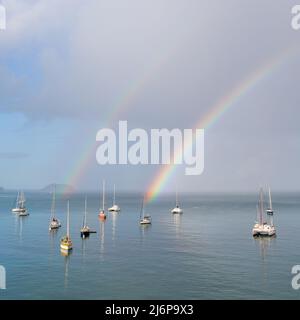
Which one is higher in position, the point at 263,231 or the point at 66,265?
the point at 263,231

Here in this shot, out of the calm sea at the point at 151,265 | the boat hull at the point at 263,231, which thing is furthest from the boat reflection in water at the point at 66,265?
the boat hull at the point at 263,231

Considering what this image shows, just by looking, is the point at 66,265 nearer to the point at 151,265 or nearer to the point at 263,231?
the point at 151,265

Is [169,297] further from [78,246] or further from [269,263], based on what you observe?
[78,246]

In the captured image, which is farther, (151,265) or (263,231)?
(263,231)

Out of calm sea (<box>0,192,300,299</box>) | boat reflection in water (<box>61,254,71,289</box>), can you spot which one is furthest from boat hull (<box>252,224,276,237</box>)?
boat reflection in water (<box>61,254,71,289</box>)

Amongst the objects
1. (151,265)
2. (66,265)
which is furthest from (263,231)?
(66,265)

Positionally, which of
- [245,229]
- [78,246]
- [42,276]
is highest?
[245,229]

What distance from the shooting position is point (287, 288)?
189 feet

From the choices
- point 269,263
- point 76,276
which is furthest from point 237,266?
point 76,276

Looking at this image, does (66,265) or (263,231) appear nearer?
(66,265)

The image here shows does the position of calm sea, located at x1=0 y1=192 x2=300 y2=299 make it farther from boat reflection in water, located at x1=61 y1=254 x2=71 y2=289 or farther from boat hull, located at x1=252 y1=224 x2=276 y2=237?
boat hull, located at x1=252 y1=224 x2=276 y2=237

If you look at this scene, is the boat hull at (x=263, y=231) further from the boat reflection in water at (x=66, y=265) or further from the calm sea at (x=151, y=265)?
the boat reflection in water at (x=66, y=265)
